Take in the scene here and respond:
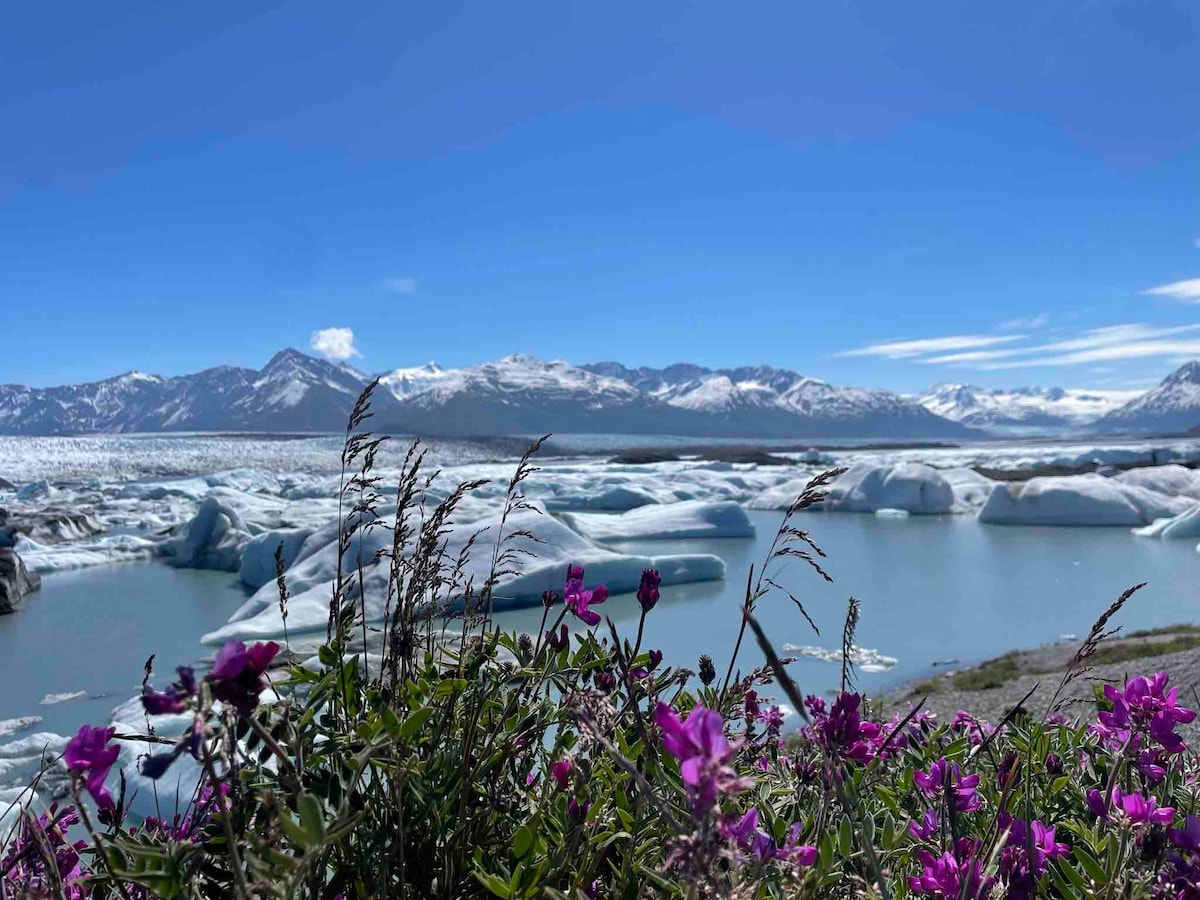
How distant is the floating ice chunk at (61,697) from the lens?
7629mm

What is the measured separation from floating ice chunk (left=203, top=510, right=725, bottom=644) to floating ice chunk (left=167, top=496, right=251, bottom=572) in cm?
308

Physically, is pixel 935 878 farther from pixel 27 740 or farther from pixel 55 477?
pixel 55 477

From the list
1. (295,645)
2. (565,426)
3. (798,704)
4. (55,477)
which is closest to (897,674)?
(295,645)

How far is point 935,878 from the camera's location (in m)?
0.94

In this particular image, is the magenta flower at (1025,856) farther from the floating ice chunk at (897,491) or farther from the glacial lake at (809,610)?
the floating ice chunk at (897,491)

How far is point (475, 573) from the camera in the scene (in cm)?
1115

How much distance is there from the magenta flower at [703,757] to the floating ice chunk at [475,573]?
8.83m

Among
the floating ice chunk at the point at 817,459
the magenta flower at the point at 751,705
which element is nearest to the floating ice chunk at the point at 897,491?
the floating ice chunk at the point at 817,459

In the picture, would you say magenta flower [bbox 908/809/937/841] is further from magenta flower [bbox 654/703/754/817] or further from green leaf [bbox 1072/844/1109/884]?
magenta flower [bbox 654/703/754/817]

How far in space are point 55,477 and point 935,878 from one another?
51489 mm

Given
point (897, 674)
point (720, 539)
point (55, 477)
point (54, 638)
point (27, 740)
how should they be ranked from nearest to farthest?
1. point (27, 740)
2. point (897, 674)
3. point (54, 638)
4. point (720, 539)
5. point (55, 477)

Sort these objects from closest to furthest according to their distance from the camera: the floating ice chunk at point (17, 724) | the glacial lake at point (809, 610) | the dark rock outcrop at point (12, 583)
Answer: the floating ice chunk at point (17, 724) < the glacial lake at point (809, 610) < the dark rock outcrop at point (12, 583)

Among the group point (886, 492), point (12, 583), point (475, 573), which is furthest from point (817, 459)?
point (12, 583)

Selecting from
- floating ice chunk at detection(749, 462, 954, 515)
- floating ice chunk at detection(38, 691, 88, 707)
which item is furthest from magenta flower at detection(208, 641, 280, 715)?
floating ice chunk at detection(749, 462, 954, 515)
